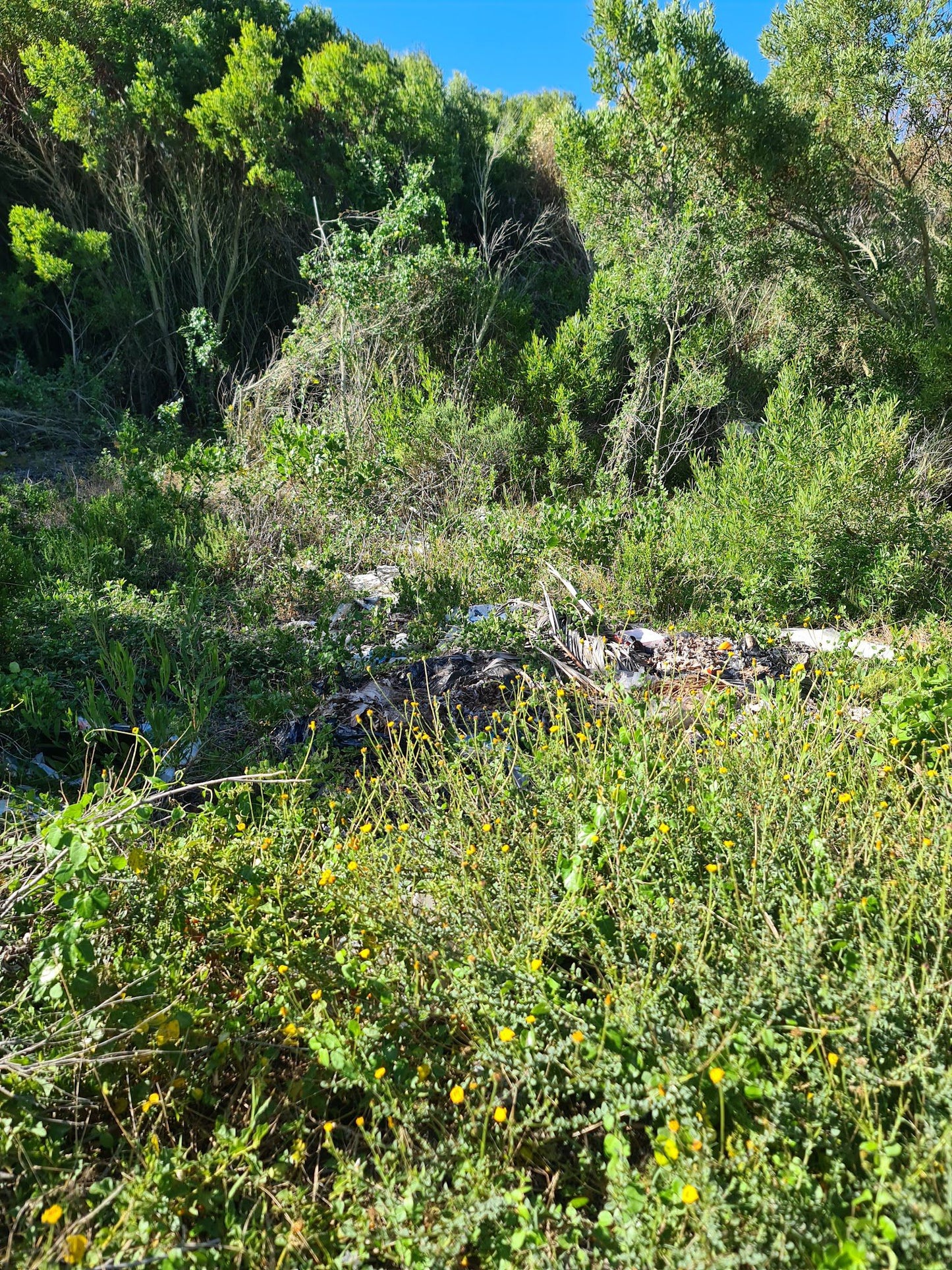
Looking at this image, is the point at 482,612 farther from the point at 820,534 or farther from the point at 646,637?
the point at 820,534

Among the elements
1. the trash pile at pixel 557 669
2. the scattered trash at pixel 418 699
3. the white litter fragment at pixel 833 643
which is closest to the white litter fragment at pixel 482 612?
the trash pile at pixel 557 669

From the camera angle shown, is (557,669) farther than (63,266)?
No

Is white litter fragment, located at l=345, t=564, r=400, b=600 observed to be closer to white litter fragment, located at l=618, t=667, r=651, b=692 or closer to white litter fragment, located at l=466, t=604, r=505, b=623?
white litter fragment, located at l=466, t=604, r=505, b=623

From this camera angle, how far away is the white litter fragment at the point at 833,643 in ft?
12.2

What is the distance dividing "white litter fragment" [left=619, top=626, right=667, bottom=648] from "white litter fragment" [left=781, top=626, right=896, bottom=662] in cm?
63

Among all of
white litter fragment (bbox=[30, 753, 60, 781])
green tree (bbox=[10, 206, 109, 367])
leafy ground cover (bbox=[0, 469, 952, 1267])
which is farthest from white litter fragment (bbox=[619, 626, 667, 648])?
green tree (bbox=[10, 206, 109, 367])

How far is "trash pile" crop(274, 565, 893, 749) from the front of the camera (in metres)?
3.44

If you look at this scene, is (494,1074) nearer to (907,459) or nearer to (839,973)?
(839,973)

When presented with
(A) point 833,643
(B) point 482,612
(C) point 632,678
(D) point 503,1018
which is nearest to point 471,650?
(B) point 482,612

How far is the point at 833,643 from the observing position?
157 inches

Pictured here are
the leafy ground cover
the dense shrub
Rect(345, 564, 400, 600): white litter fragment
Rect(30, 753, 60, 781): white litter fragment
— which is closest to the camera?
the leafy ground cover

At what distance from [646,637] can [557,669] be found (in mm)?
636

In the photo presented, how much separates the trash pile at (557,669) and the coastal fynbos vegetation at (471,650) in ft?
0.12

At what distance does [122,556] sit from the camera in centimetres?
501
